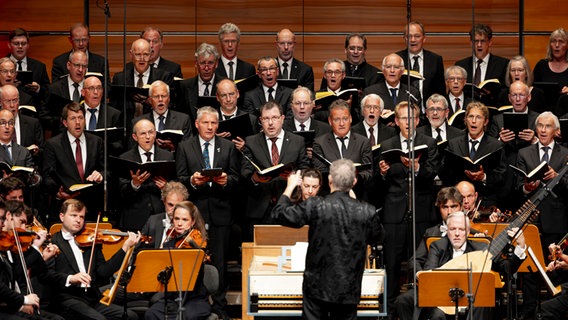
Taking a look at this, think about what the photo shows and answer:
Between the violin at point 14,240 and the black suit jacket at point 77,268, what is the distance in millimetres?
350

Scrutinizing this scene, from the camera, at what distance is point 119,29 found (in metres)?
10.7

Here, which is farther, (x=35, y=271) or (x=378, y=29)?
(x=378, y=29)

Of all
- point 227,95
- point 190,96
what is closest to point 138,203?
point 227,95

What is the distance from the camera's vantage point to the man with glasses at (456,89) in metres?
8.73

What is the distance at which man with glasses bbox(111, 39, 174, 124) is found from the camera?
8.75 meters

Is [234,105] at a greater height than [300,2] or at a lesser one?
lesser

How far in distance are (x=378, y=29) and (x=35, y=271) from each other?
5.29m

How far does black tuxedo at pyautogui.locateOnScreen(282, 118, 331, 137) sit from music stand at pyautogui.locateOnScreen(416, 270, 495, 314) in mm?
2295

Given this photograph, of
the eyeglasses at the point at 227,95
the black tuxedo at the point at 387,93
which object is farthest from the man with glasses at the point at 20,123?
the black tuxedo at the point at 387,93

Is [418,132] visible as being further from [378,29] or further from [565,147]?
[378,29]

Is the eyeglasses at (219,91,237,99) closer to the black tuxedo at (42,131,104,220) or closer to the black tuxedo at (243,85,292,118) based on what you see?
the black tuxedo at (243,85,292,118)

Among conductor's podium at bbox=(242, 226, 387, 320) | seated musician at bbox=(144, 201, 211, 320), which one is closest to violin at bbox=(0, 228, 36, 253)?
seated musician at bbox=(144, 201, 211, 320)

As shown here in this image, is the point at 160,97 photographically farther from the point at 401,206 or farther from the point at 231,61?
the point at 401,206

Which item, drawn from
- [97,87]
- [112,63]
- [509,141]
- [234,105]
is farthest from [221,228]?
[112,63]
